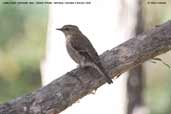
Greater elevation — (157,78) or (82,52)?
(82,52)

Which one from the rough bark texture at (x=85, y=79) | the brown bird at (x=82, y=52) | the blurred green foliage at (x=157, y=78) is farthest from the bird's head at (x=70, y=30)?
the blurred green foliage at (x=157, y=78)

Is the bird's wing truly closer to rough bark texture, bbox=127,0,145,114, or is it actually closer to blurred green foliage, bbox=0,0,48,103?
blurred green foliage, bbox=0,0,48,103

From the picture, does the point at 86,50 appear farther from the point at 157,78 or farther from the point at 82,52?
the point at 157,78

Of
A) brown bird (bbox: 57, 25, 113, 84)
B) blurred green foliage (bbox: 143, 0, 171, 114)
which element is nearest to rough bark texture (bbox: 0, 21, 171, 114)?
brown bird (bbox: 57, 25, 113, 84)

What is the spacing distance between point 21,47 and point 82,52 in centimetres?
42

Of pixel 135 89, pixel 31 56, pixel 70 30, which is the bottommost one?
pixel 135 89

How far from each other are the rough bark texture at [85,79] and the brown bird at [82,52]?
0.12 ft

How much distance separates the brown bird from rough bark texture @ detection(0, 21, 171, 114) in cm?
4

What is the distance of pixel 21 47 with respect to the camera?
71.6 inches

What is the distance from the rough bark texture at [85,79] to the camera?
1.40 metres

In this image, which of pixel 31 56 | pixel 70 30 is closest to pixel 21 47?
pixel 31 56

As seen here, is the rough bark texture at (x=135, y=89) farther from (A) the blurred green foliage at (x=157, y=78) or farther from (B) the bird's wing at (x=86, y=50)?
(B) the bird's wing at (x=86, y=50)

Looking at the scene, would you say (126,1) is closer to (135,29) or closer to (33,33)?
(135,29)

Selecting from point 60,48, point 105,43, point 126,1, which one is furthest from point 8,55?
point 126,1
